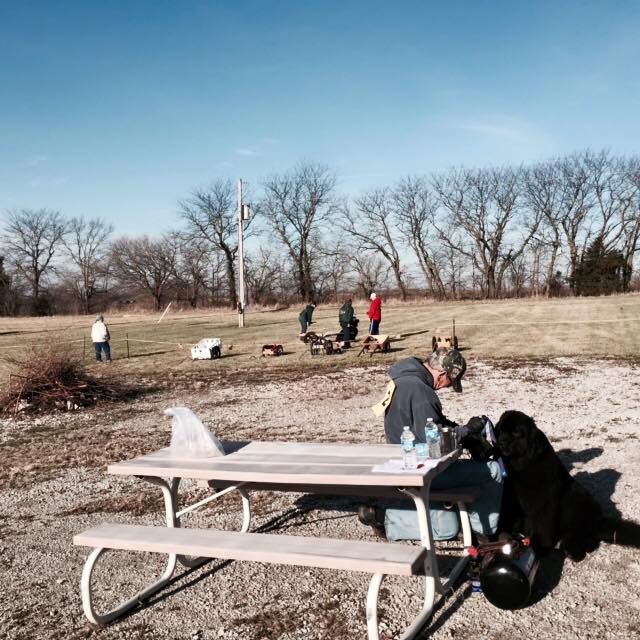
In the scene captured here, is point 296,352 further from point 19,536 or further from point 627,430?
point 19,536

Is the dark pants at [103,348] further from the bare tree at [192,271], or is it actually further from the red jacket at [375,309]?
the bare tree at [192,271]

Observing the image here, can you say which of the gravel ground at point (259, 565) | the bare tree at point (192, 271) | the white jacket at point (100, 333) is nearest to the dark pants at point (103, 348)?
the white jacket at point (100, 333)

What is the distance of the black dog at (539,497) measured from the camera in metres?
4.03

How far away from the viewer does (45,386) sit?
10.7 metres

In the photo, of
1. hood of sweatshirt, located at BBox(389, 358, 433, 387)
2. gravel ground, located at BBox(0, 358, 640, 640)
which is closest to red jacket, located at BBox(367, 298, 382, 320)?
gravel ground, located at BBox(0, 358, 640, 640)

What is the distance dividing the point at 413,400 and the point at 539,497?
974mm

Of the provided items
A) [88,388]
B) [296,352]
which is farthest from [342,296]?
[88,388]

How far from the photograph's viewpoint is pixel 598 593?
12.1ft

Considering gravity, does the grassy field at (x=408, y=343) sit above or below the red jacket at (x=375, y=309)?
below

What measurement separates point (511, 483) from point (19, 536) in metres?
3.62

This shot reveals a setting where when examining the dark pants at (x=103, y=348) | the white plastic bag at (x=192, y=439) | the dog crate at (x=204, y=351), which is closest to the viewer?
the white plastic bag at (x=192, y=439)

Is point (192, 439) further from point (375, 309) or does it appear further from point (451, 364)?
point (375, 309)

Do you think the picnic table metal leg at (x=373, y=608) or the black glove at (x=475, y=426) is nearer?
the picnic table metal leg at (x=373, y=608)

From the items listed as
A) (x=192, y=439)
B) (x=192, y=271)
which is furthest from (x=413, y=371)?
(x=192, y=271)
